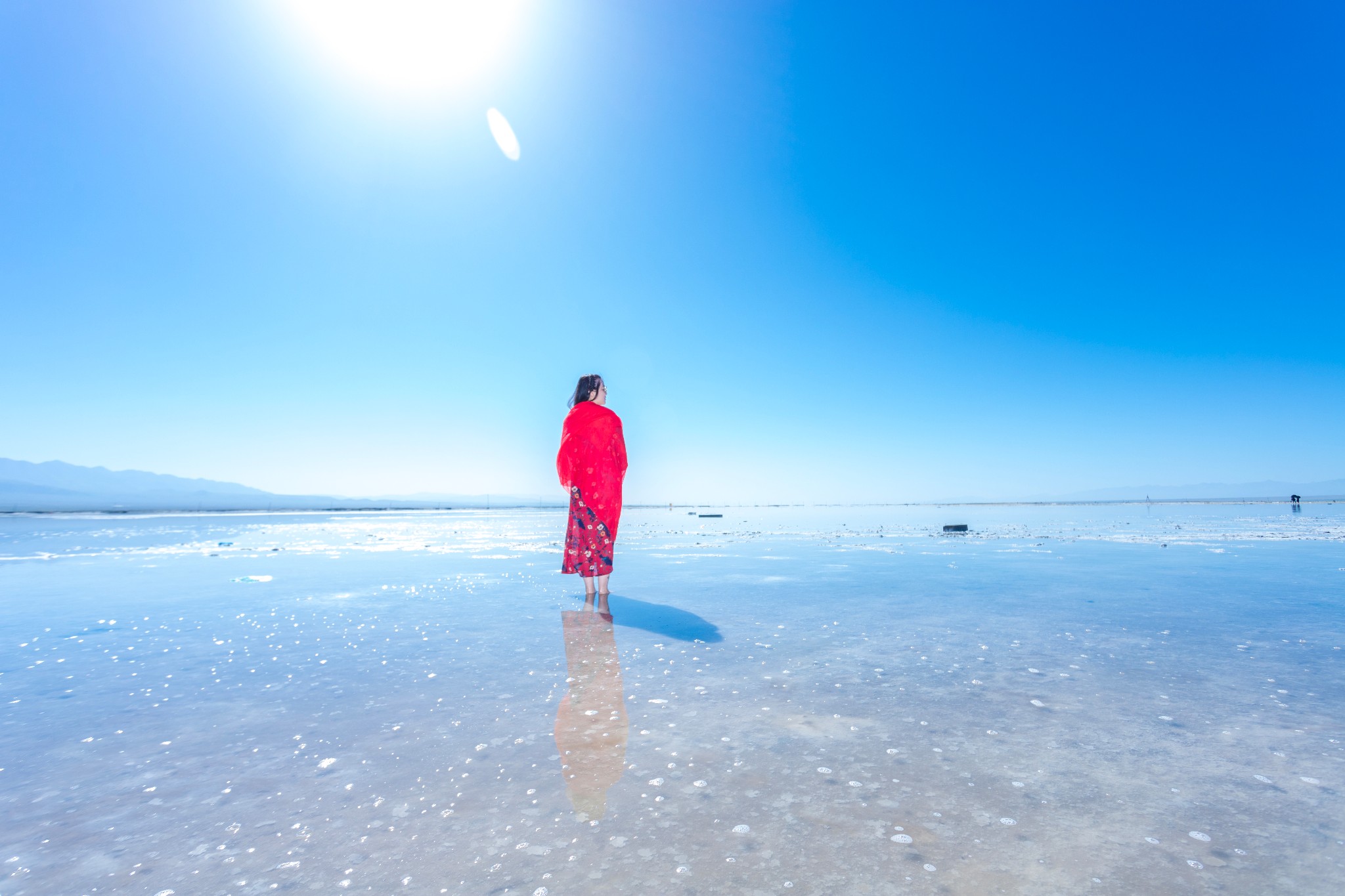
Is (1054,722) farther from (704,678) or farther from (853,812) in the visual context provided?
(704,678)

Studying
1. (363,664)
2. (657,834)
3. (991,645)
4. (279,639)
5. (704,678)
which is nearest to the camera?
(657,834)

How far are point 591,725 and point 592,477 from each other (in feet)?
16.0

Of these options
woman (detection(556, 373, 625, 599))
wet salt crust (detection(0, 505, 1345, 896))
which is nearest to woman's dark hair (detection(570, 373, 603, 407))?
woman (detection(556, 373, 625, 599))

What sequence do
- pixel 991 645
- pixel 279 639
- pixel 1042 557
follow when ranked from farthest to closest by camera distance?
pixel 1042 557 < pixel 279 639 < pixel 991 645

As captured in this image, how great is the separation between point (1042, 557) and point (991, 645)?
9.17 meters

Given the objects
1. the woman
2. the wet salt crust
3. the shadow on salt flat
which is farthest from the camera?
the woman

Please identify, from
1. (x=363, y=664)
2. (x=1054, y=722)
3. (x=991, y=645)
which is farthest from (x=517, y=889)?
(x=991, y=645)

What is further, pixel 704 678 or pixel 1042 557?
pixel 1042 557

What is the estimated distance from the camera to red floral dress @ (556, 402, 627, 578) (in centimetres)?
800

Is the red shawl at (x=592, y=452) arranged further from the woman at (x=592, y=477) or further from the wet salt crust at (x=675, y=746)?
the wet salt crust at (x=675, y=746)

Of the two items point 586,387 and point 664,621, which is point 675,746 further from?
point 586,387

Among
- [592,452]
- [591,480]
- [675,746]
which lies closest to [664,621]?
[591,480]

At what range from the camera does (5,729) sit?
351 cm

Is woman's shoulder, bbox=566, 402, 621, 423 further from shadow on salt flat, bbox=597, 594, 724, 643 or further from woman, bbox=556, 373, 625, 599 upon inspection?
shadow on salt flat, bbox=597, 594, 724, 643
